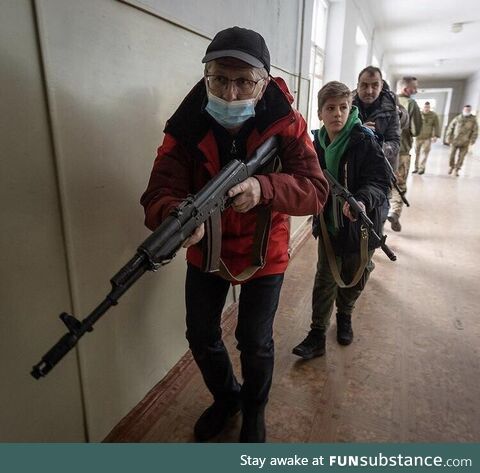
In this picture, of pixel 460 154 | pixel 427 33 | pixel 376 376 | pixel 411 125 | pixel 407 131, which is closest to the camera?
pixel 376 376

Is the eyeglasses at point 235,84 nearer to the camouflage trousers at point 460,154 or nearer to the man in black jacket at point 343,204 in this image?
the man in black jacket at point 343,204

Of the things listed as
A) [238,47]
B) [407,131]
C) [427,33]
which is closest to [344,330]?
[238,47]

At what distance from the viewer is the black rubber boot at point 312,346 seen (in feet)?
6.44

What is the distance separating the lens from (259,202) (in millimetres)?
1099

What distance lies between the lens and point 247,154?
1.19 metres

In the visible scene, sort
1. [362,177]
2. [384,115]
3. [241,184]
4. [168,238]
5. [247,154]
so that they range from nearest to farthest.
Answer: [168,238] → [241,184] → [247,154] → [362,177] → [384,115]

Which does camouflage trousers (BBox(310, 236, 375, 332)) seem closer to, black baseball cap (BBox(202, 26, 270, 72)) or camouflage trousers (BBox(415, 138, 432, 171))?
black baseball cap (BBox(202, 26, 270, 72))

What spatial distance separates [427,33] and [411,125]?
589 centimetres

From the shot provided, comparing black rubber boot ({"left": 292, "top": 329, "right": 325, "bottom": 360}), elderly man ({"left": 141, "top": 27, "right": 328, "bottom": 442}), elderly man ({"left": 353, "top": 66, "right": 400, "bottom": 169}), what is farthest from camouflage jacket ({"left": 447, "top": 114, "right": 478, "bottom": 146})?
elderly man ({"left": 141, "top": 27, "right": 328, "bottom": 442})

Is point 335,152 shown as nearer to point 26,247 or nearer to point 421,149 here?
point 26,247

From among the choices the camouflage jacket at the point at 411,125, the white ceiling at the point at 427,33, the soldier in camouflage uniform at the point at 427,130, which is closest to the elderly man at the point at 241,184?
the camouflage jacket at the point at 411,125

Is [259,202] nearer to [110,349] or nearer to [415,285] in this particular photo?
[110,349]

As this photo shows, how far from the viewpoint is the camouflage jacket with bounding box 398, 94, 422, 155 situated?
3.88 metres

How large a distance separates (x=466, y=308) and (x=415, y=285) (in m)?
0.42
